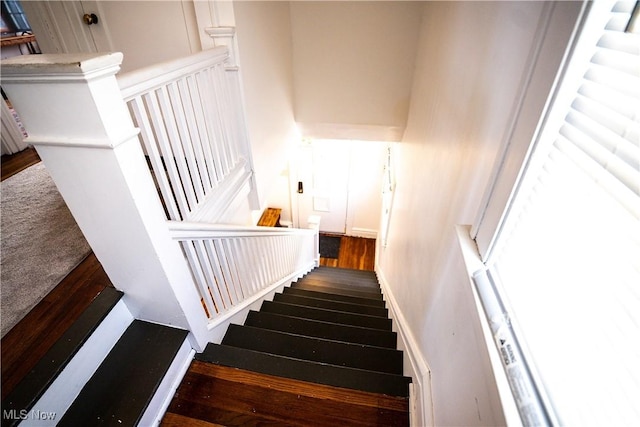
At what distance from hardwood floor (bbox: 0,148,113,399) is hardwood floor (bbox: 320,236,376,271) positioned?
3957 millimetres

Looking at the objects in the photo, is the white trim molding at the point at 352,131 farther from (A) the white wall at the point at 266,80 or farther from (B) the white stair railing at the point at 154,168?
(B) the white stair railing at the point at 154,168

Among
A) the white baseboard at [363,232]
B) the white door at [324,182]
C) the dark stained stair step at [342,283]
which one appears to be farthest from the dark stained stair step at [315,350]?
the white baseboard at [363,232]

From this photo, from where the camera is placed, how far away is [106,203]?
0.97 meters

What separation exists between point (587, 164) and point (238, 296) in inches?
75.1

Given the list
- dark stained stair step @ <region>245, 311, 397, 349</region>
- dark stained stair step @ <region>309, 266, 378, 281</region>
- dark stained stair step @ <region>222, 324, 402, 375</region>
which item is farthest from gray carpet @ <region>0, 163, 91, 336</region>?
dark stained stair step @ <region>309, 266, 378, 281</region>

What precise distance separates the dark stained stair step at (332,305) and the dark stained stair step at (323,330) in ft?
2.01

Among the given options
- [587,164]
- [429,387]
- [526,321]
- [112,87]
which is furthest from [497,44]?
[429,387]

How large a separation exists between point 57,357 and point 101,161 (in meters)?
0.77

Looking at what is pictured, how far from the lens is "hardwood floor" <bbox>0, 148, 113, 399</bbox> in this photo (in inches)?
44.1

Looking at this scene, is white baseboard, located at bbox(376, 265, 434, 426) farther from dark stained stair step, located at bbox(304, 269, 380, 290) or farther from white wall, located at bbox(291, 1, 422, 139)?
white wall, located at bbox(291, 1, 422, 139)

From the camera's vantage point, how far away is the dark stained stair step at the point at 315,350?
1.73 metres

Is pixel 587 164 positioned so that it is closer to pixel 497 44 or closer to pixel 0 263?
pixel 497 44

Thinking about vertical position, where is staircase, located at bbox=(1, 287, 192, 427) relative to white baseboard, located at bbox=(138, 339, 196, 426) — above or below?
above

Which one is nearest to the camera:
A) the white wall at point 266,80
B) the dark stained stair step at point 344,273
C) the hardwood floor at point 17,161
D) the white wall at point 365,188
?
the white wall at point 266,80
